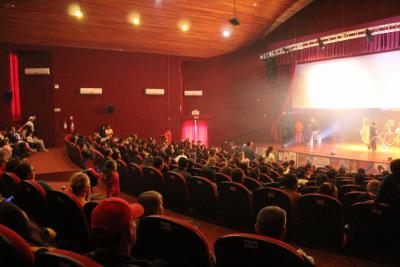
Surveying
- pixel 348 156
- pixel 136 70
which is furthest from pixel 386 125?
pixel 136 70

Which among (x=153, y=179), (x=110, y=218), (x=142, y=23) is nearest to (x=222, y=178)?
(x=153, y=179)

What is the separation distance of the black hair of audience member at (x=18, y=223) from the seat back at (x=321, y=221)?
2835 millimetres

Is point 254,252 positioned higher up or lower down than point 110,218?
lower down

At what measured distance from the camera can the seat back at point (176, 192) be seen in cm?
502

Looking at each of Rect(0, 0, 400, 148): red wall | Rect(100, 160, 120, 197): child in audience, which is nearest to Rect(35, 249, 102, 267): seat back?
Rect(100, 160, 120, 197): child in audience

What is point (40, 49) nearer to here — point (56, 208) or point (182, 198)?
point (182, 198)

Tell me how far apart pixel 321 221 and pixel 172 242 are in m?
2.31

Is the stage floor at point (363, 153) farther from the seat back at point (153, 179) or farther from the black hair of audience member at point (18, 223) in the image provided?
the black hair of audience member at point (18, 223)

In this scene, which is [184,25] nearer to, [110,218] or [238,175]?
[238,175]

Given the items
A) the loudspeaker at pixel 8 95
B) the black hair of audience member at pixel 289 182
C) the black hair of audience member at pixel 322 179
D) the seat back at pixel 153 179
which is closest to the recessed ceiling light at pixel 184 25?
the loudspeaker at pixel 8 95

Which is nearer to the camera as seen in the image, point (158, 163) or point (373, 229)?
point (373, 229)

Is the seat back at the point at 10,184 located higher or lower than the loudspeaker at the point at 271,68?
lower

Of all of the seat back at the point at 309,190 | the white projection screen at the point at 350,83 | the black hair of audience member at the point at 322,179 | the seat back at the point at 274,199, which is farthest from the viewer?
the white projection screen at the point at 350,83

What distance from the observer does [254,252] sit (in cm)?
181
